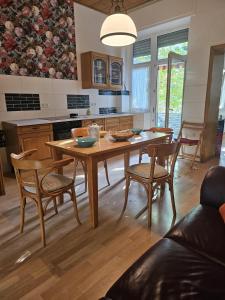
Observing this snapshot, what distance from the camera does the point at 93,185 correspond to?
189cm

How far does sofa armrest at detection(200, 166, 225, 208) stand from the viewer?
4.80 feet

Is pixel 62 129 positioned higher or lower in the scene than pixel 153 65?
lower

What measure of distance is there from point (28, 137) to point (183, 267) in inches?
115

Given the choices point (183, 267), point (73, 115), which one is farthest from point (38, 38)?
point (183, 267)

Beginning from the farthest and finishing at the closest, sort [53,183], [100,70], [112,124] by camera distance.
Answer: [112,124] → [100,70] → [53,183]

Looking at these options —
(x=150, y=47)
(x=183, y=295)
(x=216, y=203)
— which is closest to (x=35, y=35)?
(x=150, y=47)

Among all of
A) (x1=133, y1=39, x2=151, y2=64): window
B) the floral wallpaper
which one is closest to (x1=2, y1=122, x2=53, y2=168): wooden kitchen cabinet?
the floral wallpaper

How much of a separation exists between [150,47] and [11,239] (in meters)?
4.84

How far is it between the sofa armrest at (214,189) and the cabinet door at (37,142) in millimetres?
2666

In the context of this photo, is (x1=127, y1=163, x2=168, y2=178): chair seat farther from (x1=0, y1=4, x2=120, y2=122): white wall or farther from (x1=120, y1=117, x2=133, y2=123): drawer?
(x1=120, y1=117, x2=133, y2=123): drawer

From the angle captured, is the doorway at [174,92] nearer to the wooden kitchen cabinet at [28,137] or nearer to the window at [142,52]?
the window at [142,52]

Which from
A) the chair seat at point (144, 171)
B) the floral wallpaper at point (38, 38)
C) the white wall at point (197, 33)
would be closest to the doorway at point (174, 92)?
the white wall at point (197, 33)

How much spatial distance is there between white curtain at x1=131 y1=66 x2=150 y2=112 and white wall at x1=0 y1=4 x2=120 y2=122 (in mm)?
834

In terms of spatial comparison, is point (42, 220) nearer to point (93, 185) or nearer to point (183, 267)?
point (93, 185)
